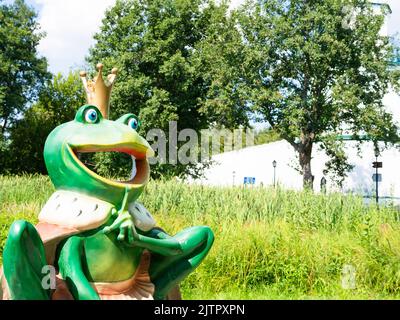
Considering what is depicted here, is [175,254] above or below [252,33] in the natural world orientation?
below

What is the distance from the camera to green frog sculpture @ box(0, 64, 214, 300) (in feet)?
10.3

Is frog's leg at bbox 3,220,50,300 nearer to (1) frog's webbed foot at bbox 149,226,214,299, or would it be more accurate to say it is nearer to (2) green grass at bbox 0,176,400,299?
(1) frog's webbed foot at bbox 149,226,214,299

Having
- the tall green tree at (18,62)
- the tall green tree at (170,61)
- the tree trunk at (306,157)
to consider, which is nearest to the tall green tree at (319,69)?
the tree trunk at (306,157)

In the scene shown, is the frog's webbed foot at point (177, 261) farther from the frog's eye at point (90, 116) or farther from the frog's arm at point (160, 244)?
the frog's eye at point (90, 116)

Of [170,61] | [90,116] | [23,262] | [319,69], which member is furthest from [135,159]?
[170,61]

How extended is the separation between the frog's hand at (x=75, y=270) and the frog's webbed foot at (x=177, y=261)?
0.52 m

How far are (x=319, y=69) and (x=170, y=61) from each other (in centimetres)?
543

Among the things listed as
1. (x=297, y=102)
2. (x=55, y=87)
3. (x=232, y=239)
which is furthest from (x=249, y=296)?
(x=55, y=87)

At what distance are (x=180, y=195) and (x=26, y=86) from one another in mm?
15957

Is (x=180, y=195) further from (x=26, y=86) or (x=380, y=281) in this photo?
(x=26, y=86)

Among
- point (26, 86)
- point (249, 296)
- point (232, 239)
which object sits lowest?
point (249, 296)

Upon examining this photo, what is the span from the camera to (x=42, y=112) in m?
25.9

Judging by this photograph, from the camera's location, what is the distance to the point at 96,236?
326 centimetres

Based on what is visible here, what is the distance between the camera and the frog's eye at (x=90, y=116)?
341 cm
